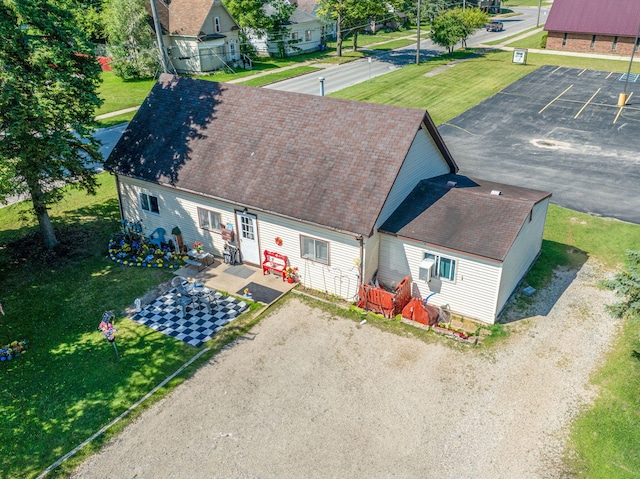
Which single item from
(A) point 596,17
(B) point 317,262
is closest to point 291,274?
(B) point 317,262

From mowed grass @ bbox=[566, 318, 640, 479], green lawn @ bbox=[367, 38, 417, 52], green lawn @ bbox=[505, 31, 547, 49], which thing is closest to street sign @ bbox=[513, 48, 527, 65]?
green lawn @ bbox=[505, 31, 547, 49]

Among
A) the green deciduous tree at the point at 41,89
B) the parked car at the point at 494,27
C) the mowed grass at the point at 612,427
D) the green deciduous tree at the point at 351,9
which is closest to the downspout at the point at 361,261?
the mowed grass at the point at 612,427

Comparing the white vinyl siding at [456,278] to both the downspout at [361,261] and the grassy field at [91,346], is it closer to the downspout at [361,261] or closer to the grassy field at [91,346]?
the downspout at [361,261]

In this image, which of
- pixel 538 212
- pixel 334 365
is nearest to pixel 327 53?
pixel 538 212

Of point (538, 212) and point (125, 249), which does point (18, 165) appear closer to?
point (125, 249)

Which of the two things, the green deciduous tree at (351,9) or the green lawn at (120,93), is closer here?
the green lawn at (120,93)
